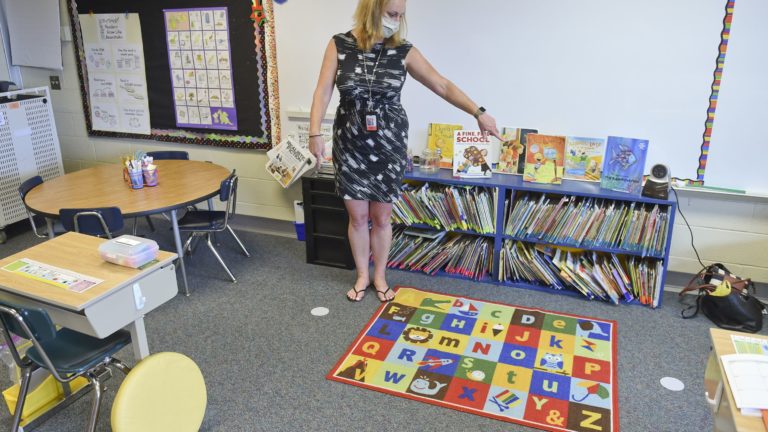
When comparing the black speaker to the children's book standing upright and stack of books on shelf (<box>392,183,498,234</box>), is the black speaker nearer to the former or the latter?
the children's book standing upright

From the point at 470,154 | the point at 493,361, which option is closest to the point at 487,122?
the point at 470,154

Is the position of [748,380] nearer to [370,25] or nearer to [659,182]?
[659,182]

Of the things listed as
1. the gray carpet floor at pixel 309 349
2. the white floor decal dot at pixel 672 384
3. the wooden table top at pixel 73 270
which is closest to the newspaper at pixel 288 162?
the gray carpet floor at pixel 309 349

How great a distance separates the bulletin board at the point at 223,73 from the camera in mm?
3963

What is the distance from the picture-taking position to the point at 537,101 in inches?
134

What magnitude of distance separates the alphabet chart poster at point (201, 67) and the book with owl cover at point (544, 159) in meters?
2.13

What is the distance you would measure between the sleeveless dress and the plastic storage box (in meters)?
1.24

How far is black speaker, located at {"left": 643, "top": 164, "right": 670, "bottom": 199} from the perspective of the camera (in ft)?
10.1

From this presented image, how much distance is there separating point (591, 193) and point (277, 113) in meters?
2.18

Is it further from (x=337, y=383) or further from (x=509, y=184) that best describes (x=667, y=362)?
(x=337, y=383)

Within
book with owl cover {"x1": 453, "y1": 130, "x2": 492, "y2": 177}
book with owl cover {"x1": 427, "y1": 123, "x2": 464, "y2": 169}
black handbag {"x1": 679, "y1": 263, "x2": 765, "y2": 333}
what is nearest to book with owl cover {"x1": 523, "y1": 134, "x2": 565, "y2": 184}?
book with owl cover {"x1": 453, "y1": 130, "x2": 492, "y2": 177}

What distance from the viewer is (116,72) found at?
449 cm

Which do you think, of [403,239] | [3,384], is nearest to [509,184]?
[403,239]

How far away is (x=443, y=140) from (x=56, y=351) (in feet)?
7.92
